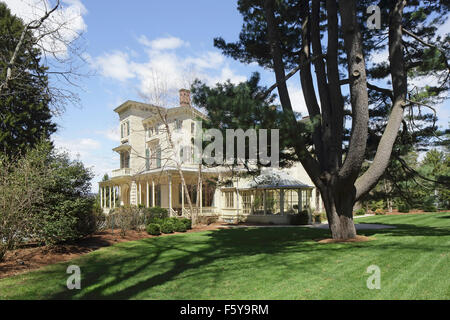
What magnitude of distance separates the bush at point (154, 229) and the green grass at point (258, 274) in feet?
15.3

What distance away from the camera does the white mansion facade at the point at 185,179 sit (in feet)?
68.2

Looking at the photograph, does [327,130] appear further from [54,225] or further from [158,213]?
[158,213]

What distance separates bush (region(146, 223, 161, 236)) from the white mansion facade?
353 centimetres

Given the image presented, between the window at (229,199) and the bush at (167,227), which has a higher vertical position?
the window at (229,199)

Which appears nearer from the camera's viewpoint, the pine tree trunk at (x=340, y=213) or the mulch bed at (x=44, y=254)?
the mulch bed at (x=44, y=254)

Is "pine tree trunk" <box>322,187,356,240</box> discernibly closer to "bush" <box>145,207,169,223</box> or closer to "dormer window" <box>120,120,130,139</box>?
"bush" <box>145,207,169,223</box>

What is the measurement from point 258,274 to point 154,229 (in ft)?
30.5

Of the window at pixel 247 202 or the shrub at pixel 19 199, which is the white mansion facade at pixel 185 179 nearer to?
the window at pixel 247 202

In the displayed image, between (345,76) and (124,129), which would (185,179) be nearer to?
(124,129)

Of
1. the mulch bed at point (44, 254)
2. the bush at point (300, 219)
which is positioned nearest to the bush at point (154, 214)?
the mulch bed at point (44, 254)

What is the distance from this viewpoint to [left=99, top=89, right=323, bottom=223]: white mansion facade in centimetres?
2080

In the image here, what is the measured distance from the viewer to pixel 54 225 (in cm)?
927
